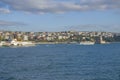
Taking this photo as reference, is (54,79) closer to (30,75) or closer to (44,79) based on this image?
(44,79)

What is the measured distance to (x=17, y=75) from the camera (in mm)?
42312

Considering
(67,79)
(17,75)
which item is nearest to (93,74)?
(67,79)

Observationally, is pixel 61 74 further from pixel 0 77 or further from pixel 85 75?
pixel 0 77

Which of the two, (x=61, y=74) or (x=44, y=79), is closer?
(x=44, y=79)

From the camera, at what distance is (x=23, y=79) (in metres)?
38.8

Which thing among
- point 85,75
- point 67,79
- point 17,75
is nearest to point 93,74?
point 85,75

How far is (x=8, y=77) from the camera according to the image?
133 feet

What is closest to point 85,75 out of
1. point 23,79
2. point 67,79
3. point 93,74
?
point 93,74

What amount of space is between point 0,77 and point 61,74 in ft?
23.5

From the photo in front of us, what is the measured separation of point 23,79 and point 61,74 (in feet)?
20.1

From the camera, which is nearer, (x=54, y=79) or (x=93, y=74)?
(x=54, y=79)

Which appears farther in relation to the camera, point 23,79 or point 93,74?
point 93,74

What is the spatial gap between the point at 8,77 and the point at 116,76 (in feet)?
37.7

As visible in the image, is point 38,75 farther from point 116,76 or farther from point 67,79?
point 116,76
